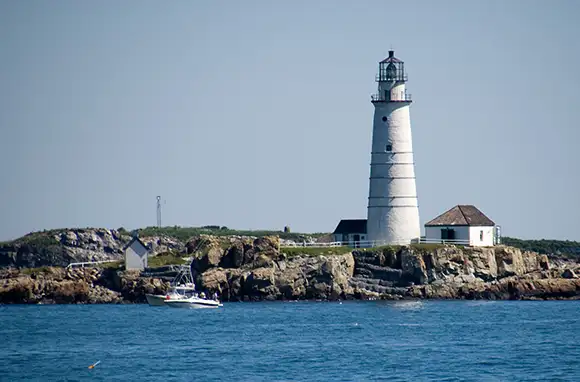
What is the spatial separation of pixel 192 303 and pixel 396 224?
15837 mm

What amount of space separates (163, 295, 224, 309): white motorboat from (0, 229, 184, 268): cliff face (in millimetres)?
29012

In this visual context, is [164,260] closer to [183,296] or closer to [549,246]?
[183,296]

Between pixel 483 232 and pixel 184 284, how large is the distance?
72.1 feet

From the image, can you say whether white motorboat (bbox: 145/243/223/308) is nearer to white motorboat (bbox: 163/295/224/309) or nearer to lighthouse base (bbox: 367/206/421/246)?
white motorboat (bbox: 163/295/224/309)

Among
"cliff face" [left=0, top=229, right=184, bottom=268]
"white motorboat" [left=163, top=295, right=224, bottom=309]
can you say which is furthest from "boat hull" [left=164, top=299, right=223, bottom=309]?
"cliff face" [left=0, top=229, right=184, bottom=268]

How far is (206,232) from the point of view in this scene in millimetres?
127500

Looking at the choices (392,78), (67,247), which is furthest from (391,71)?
(67,247)

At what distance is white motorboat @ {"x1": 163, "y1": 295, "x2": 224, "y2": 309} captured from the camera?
7931cm

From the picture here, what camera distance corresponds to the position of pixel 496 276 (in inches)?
3364

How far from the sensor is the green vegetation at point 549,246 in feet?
389

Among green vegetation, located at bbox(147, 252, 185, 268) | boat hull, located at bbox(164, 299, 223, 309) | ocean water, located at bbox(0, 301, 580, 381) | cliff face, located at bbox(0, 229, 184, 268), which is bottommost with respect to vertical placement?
ocean water, located at bbox(0, 301, 580, 381)

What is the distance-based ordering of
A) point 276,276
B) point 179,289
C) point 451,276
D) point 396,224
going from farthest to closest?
point 396,224 → point 451,276 → point 276,276 → point 179,289

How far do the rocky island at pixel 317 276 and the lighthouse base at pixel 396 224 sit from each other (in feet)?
5.60

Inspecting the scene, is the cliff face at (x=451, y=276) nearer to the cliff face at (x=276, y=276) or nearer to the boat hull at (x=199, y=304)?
the cliff face at (x=276, y=276)
